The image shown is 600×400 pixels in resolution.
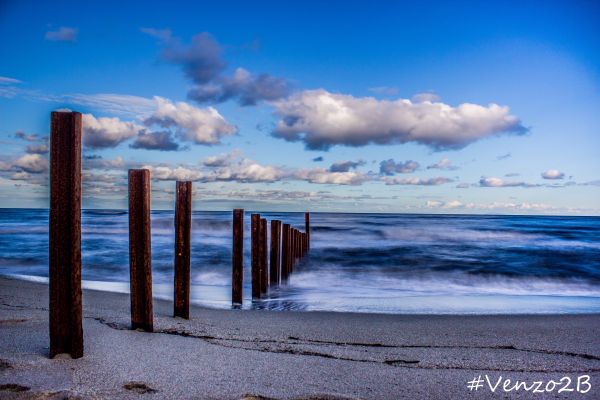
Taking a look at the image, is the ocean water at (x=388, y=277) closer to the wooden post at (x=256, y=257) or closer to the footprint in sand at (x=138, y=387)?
the wooden post at (x=256, y=257)

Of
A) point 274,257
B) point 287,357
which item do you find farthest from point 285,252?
point 287,357

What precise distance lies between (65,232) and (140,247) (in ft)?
4.21

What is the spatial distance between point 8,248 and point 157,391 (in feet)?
64.7

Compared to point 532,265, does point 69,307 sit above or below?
above

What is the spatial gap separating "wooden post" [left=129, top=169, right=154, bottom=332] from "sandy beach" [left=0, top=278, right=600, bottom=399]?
0.20 m

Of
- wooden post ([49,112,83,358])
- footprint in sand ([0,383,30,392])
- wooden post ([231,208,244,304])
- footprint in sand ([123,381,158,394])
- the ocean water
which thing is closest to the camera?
footprint in sand ([0,383,30,392])

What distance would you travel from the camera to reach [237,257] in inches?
312

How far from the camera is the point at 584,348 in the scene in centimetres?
478

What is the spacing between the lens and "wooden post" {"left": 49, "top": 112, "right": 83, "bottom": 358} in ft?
10.7

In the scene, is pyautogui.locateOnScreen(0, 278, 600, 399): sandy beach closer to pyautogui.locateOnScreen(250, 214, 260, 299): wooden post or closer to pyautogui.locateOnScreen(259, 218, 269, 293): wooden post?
pyautogui.locateOnScreen(250, 214, 260, 299): wooden post

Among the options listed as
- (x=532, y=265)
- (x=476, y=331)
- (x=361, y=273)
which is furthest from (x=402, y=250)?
(x=476, y=331)

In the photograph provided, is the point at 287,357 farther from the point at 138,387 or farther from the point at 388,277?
the point at 388,277

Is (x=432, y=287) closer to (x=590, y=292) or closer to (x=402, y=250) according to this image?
(x=590, y=292)

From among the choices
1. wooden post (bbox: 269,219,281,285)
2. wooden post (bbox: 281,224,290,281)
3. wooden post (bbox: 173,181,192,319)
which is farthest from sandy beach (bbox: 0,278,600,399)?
wooden post (bbox: 281,224,290,281)
